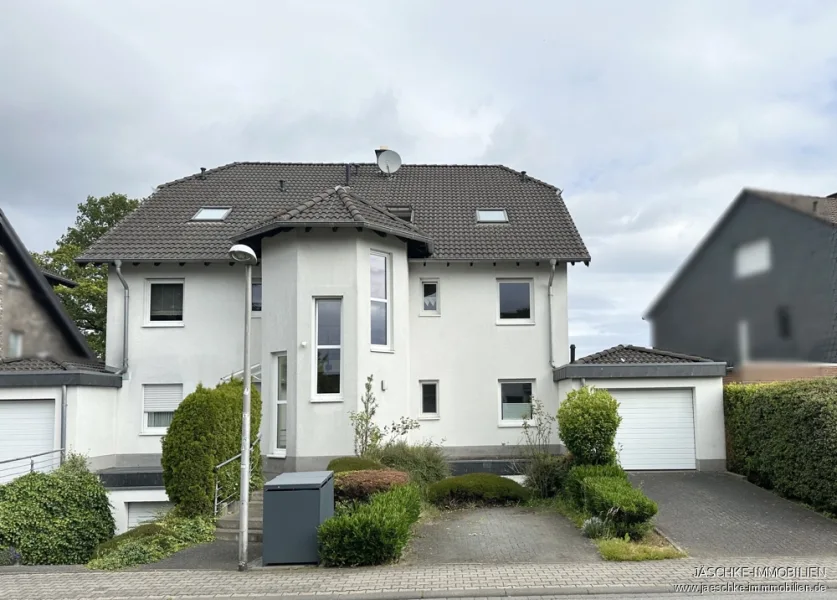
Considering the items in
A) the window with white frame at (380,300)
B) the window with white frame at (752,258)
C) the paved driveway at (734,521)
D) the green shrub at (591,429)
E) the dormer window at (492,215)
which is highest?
the dormer window at (492,215)

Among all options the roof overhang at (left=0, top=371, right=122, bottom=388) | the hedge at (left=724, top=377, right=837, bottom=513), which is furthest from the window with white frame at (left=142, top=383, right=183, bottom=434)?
the hedge at (left=724, top=377, right=837, bottom=513)

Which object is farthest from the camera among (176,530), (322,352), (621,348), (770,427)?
(621,348)

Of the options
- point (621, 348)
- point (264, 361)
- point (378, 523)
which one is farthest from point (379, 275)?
point (378, 523)

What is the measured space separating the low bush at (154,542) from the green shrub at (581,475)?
625 cm

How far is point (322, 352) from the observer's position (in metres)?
15.3

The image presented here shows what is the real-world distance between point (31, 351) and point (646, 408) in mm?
15707

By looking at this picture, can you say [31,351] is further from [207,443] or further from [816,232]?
[816,232]

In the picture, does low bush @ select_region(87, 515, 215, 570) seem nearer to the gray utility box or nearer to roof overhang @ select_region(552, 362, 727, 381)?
the gray utility box

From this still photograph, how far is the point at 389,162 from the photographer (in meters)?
22.7

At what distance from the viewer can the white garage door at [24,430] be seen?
15.6 meters

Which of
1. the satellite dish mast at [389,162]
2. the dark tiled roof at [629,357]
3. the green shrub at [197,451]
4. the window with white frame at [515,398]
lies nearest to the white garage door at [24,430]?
the green shrub at [197,451]

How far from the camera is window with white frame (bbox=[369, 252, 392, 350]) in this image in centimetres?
1608

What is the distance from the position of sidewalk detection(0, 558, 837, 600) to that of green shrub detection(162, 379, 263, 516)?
2197mm

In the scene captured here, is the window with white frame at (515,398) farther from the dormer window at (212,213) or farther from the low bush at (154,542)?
the dormer window at (212,213)
